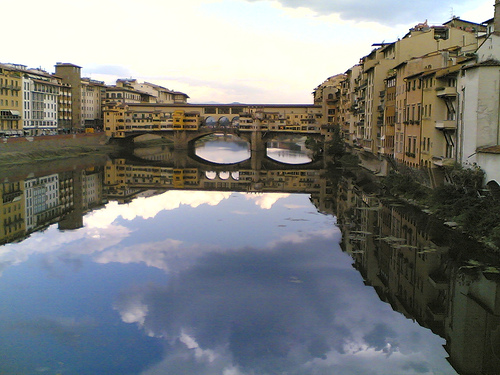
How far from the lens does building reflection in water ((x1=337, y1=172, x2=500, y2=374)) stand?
30.6 feet

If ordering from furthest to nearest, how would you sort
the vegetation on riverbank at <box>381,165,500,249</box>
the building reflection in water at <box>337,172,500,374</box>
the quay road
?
the quay road < the vegetation on riverbank at <box>381,165,500,249</box> < the building reflection in water at <box>337,172,500,374</box>

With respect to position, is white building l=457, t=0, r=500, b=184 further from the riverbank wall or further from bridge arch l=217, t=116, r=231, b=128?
bridge arch l=217, t=116, r=231, b=128

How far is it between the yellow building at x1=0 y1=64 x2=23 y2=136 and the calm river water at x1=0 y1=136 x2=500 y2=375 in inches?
935

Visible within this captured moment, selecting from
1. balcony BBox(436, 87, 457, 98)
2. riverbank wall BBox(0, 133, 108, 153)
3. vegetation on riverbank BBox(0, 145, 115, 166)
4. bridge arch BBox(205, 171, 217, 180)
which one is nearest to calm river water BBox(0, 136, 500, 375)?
balcony BBox(436, 87, 457, 98)

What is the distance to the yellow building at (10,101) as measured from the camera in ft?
142

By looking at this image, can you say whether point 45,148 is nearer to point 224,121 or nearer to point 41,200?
point 41,200

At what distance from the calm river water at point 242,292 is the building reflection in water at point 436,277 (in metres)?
0.04

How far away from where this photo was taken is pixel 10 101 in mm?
44531

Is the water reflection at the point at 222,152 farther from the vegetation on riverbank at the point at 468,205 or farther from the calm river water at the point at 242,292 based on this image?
the vegetation on riverbank at the point at 468,205

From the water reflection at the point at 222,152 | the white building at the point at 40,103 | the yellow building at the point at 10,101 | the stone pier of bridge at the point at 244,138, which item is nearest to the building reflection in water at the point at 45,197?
the yellow building at the point at 10,101

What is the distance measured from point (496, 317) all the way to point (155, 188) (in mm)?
22033

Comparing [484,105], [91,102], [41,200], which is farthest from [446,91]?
[91,102]

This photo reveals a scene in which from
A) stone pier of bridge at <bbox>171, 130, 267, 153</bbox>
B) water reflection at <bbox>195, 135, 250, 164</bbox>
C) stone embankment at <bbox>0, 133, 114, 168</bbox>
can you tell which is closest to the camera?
stone embankment at <bbox>0, 133, 114, 168</bbox>

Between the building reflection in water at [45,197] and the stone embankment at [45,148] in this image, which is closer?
the building reflection in water at [45,197]
